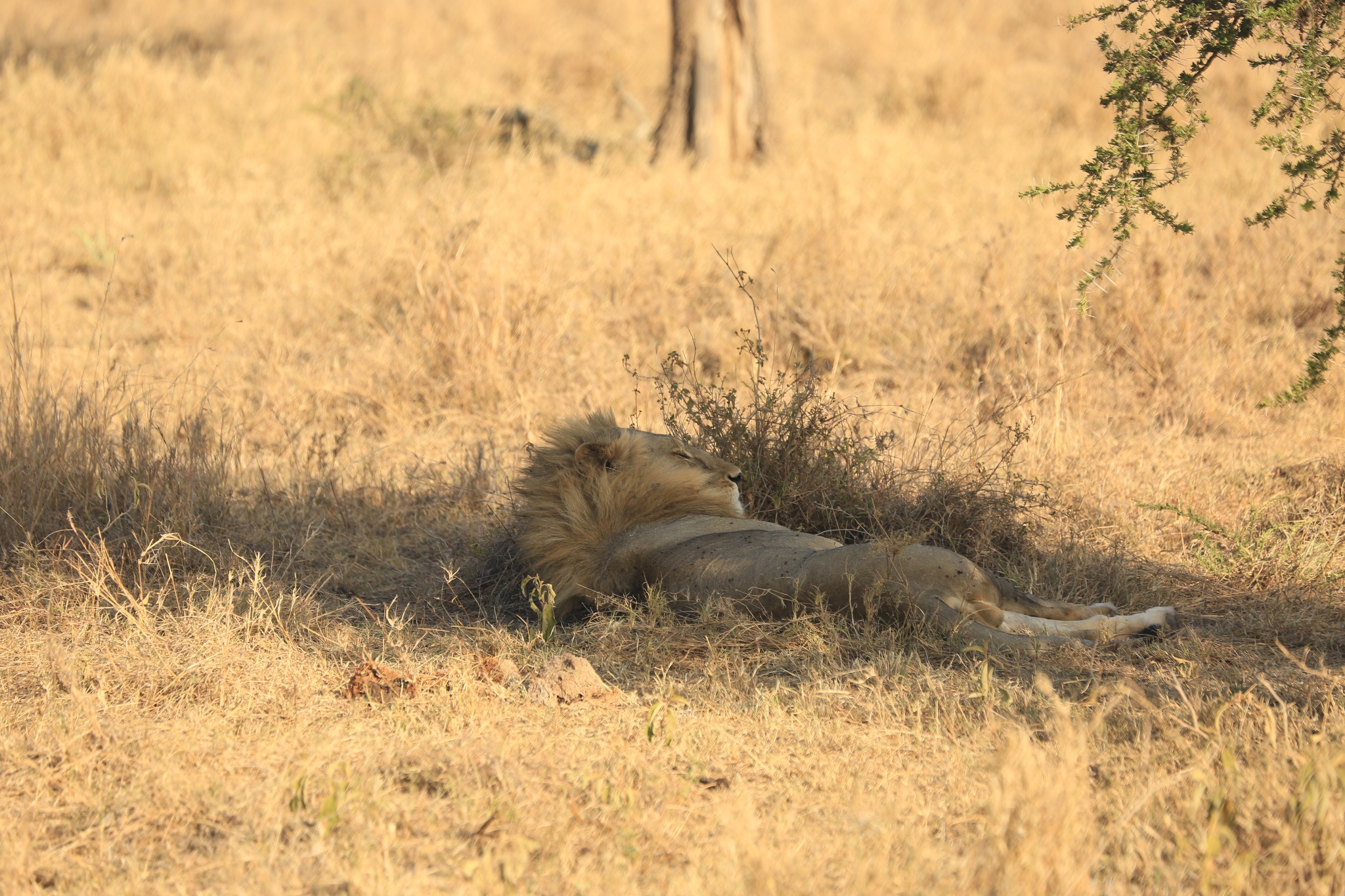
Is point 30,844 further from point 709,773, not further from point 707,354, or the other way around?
point 707,354

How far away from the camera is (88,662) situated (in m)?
3.75

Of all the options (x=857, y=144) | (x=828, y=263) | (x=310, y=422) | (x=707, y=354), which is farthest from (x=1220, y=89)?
(x=310, y=422)

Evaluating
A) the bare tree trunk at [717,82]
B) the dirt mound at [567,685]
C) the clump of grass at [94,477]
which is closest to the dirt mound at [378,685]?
the dirt mound at [567,685]

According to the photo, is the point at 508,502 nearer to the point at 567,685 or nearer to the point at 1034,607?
the point at 567,685

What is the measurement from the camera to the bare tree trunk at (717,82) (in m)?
11.9

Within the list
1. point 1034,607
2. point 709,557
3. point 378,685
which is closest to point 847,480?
point 709,557

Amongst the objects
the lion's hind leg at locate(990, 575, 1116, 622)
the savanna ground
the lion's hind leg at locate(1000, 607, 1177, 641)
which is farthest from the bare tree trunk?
the lion's hind leg at locate(1000, 607, 1177, 641)

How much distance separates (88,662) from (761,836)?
228 cm

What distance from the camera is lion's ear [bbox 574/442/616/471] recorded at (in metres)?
4.76

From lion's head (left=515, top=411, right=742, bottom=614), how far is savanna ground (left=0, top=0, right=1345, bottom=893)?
35 cm

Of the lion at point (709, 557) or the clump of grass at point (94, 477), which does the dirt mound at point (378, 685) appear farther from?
the clump of grass at point (94, 477)

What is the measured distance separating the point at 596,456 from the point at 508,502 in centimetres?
99

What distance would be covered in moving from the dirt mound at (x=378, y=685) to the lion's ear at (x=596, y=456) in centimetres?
133

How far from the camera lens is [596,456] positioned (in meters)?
4.80
